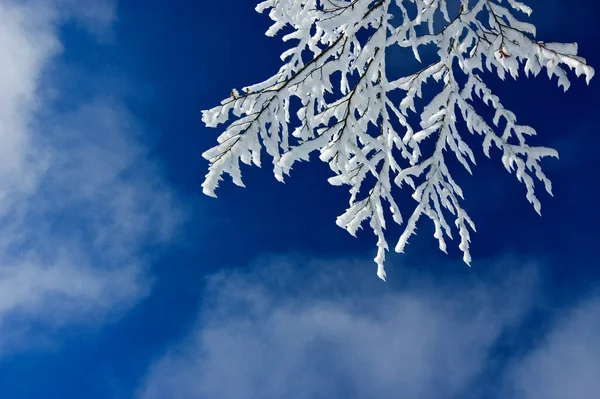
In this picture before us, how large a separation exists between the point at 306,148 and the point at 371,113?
0.61 m

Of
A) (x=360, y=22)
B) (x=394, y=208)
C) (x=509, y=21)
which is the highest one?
(x=360, y=22)

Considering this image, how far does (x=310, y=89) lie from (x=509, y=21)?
4.19 feet

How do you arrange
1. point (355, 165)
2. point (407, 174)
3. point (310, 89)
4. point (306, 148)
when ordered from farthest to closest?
point (407, 174) → point (355, 165) → point (310, 89) → point (306, 148)

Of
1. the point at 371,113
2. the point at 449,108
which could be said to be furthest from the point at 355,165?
the point at 449,108

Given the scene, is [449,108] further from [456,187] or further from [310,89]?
[310,89]

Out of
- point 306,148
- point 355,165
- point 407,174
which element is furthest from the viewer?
point 407,174

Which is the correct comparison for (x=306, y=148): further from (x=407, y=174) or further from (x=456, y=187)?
(x=456, y=187)

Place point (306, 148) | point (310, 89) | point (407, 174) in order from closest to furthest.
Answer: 1. point (306, 148)
2. point (310, 89)
3. point (407, 174)

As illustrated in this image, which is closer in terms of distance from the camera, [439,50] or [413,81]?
[439,50]

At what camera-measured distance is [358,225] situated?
11.8 feet

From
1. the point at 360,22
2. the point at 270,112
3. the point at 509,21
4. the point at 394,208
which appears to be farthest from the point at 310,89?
the point at 509,21

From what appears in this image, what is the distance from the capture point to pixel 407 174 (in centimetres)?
345

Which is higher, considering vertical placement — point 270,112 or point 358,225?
point 270,112

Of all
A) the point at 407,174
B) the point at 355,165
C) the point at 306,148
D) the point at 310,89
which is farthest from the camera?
the point at 407,174
